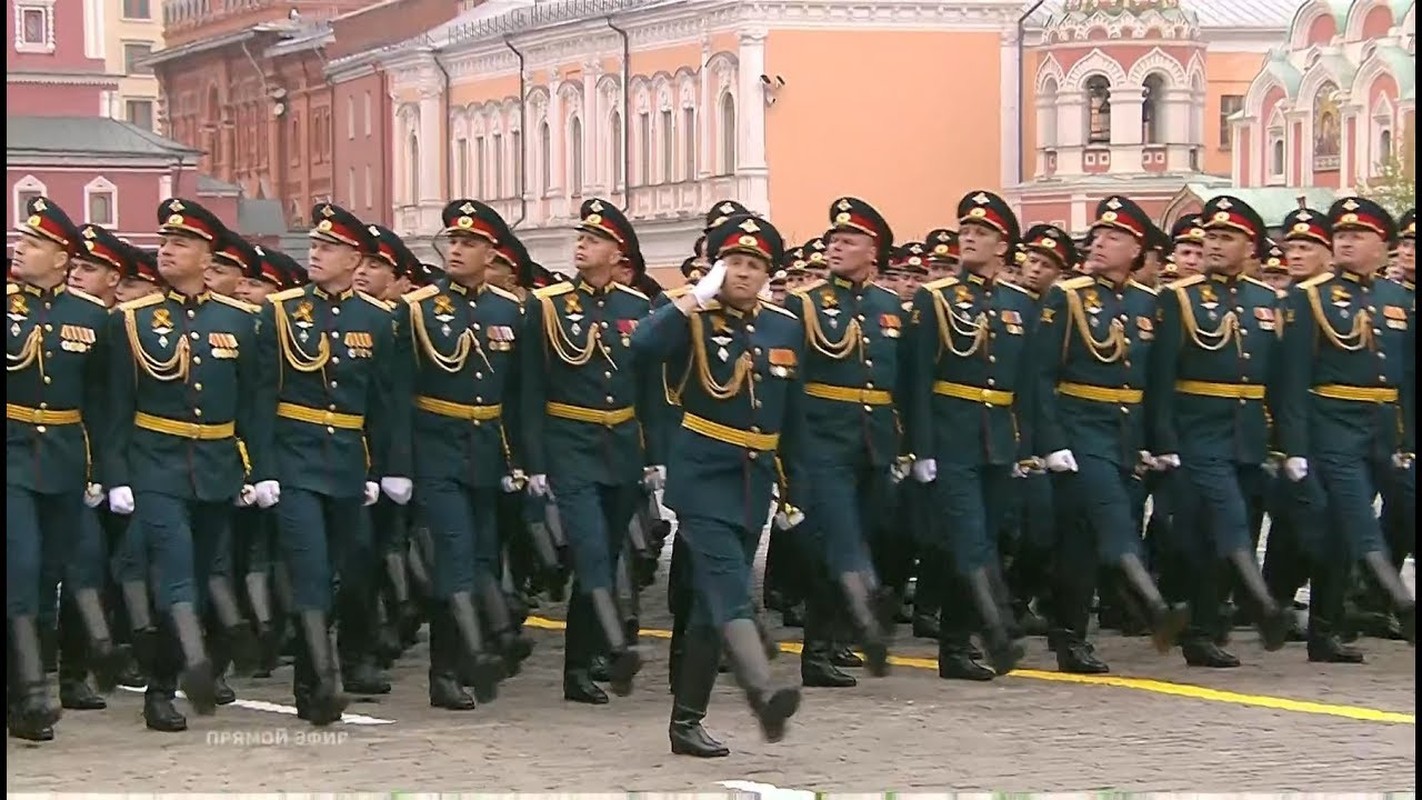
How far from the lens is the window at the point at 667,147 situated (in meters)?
63.3

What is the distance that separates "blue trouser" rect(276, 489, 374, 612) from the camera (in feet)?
39.5

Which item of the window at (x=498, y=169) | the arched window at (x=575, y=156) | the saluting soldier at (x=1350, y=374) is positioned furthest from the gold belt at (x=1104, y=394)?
the window at (x=498, y=169)

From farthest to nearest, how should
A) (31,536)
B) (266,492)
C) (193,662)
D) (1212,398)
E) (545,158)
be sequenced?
(545,158), (1212,398), (266,492), (31,536), (193,662)

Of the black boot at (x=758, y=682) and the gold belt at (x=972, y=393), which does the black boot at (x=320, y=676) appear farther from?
the gold belt at (x=972, y=393)

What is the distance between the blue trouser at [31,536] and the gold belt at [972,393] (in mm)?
3378

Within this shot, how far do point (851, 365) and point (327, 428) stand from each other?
6.91ft

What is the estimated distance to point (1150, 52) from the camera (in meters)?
62.5

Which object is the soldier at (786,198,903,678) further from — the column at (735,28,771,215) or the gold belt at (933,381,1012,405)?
the column at (735,28,771,215)

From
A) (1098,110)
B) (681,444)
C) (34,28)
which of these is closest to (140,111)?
(34,28)

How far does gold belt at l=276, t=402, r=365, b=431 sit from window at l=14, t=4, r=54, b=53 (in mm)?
61785

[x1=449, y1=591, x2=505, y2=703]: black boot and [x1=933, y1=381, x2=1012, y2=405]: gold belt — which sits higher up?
[x1=933, y1=381, x2=1012, y2=405]: gold belt

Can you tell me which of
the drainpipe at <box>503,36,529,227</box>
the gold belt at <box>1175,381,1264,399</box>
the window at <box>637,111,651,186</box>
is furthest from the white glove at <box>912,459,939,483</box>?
the drainpipe at <box>503,36,529,227</box>

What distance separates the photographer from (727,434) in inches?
445

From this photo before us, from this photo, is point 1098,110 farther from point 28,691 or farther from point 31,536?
point 28,691
